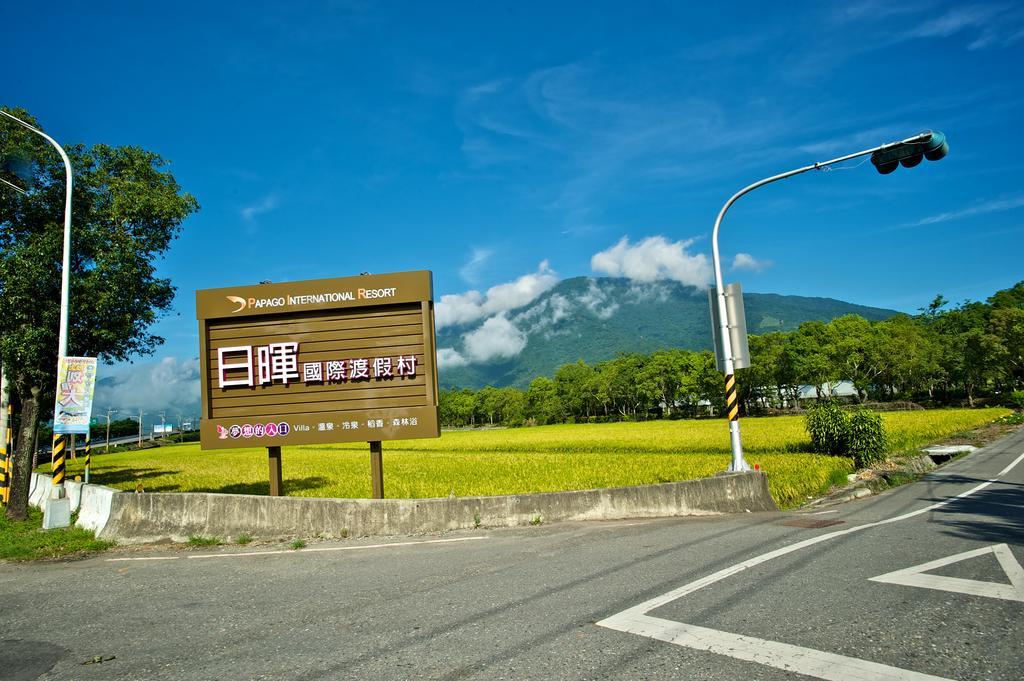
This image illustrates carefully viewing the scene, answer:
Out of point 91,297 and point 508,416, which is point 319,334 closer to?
point 91,297

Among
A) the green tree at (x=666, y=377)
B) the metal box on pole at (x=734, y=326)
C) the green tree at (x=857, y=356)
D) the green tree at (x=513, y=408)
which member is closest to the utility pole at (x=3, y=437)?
the metal box on pole at (x=734, y=326)

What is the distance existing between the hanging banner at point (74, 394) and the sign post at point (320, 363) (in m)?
3.11

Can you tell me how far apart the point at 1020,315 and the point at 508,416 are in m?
94.5

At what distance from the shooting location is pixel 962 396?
8338cm

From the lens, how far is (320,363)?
514 inches

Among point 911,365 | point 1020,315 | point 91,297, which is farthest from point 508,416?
point 91,297

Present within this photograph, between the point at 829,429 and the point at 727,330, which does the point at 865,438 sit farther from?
the point at 727,330

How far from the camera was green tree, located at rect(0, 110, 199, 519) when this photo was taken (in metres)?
15.8

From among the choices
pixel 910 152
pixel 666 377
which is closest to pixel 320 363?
pixel 910 152

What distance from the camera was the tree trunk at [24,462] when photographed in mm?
14719

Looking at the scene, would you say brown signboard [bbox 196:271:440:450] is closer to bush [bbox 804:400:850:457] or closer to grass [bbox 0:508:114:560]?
grass [bbox 0:508:114:560]

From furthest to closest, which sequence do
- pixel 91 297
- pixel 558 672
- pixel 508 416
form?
pixel 508 416 < pixel 91 297 < pixel 558 672

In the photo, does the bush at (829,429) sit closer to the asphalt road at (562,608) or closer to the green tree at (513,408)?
the asphalt road at (562,608)

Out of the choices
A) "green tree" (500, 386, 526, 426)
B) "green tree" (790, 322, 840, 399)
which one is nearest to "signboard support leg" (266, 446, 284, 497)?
"green tree" (790, 322, 840, 399)
